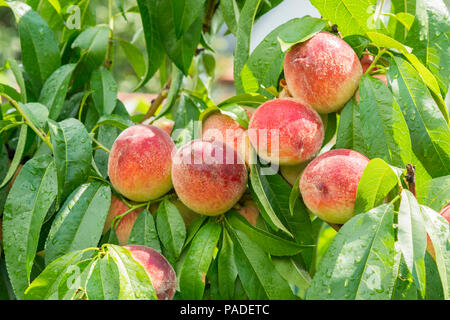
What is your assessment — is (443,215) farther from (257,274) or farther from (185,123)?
(185,123)

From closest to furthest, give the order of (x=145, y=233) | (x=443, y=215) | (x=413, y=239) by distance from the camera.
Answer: (x=413, y=239) → (x=443, y=215) → (x=145, y=233)

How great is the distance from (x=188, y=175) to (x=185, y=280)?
0.13 m

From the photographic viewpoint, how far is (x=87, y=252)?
0.65 metres

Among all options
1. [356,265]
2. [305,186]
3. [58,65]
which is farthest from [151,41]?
[356,265]

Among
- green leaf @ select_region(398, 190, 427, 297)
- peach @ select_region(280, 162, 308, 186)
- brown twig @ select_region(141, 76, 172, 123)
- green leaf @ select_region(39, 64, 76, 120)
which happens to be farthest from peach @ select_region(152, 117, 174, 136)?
green leaf @ select_region(398, 190, 427, 297)

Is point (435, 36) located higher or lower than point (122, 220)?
higher

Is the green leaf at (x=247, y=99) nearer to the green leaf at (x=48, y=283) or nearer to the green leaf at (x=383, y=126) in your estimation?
the green leaf at (x=383, y=126)

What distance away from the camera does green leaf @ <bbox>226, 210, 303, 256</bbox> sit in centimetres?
66

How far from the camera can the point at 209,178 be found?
69cm

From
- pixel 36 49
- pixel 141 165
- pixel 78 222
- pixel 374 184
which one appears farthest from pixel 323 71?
pixel 36 49

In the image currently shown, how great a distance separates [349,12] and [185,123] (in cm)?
32

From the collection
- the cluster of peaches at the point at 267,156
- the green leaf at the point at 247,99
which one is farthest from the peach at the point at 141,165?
the green leaf at the point at 247,99

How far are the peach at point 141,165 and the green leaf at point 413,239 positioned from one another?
336 millimetres
